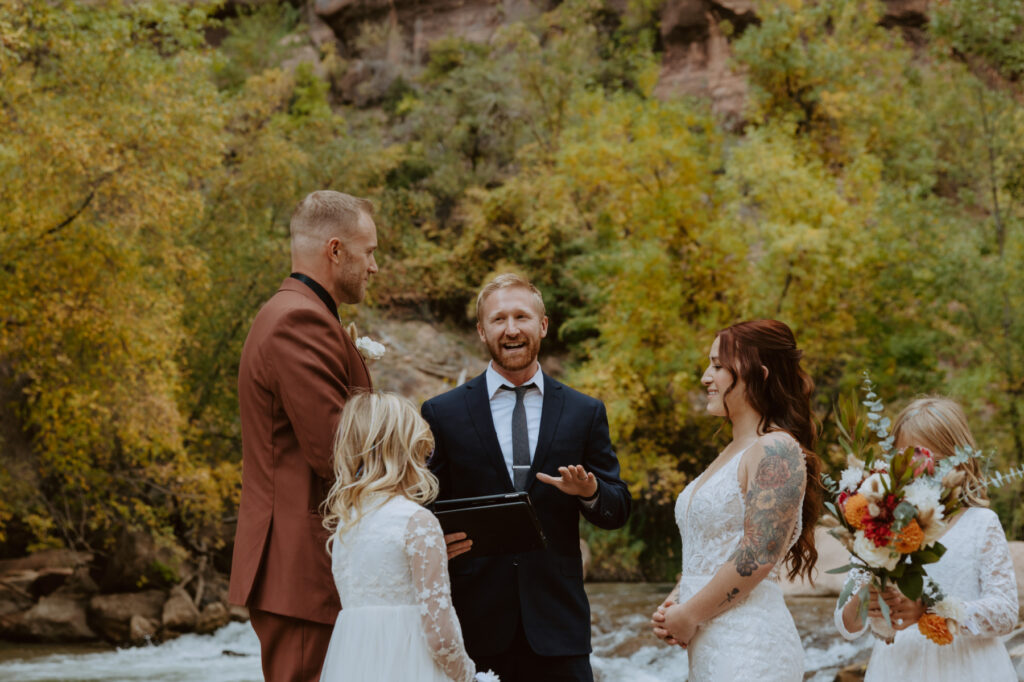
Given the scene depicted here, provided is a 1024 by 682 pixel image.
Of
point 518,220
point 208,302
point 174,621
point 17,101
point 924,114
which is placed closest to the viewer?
point 17,101

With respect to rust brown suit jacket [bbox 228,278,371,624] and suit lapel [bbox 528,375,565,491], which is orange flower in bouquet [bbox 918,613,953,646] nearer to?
suit lapel [bbox 528,375,565,491]

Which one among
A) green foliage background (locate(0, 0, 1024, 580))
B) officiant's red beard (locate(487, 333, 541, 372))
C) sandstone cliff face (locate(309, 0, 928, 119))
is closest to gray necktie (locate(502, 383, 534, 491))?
officiant's red beard (locate(487, 333, 541, 372))

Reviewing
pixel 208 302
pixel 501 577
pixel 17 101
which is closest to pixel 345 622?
pixel 501 577

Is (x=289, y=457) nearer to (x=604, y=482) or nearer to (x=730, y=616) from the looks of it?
(x=604, y=482)

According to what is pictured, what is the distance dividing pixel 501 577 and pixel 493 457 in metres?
0.44

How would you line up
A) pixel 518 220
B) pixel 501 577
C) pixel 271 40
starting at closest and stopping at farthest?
pixel 501 577
pixel 518 220
pixel 271 40

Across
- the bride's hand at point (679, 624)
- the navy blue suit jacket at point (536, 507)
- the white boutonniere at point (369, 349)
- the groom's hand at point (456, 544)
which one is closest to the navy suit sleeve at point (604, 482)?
the navy blue suit jacket at point (536, 507)

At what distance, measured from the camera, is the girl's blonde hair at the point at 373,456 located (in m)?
2.76

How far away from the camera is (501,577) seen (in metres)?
3.38

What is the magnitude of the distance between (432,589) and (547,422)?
0.97m

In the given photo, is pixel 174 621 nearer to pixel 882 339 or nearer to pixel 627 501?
pixel 627 501

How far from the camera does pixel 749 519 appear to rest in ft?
9.55

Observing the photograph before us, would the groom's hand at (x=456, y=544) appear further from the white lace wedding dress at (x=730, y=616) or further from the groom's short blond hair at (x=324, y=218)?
the groom's short blond hair at (x=324, y=218)

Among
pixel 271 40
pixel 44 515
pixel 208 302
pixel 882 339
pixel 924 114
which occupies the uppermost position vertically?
pixel 271 40
